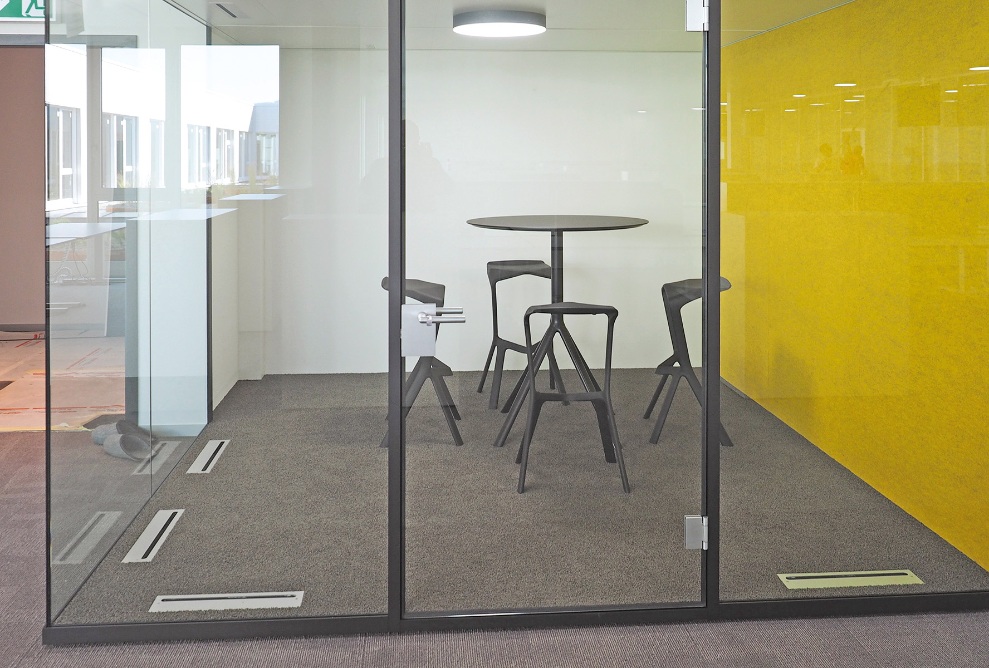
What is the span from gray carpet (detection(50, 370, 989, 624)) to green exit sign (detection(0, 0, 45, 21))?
11.0 feet

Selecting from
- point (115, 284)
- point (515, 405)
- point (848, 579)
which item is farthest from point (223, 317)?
point (848, 579)

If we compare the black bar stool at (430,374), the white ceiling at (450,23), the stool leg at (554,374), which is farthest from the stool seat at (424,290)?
the white ceiling at (450,23)

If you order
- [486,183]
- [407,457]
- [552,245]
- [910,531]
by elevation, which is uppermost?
[486,183]

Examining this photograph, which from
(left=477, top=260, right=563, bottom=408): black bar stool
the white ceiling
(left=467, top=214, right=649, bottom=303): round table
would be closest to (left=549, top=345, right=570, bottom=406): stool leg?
(left=477, top=260, right=563, bottom=408): black bar stool

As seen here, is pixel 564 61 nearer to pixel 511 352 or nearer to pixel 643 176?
pixel 643 176

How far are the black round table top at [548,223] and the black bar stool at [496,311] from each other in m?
0.11

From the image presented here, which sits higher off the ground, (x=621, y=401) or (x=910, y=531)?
(x=621, y=401)

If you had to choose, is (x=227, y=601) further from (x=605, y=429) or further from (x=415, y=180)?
(x=415, y=180)

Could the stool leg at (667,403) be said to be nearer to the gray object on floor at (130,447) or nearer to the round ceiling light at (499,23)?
the round ceiling light at (499,23)

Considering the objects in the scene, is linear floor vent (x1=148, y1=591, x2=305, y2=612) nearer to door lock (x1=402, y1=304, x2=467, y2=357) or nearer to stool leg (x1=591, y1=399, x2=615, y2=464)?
door lock (x1=402, y1=304, x2=467, y2=357)

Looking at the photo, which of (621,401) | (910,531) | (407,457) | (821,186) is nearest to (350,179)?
(407,457)

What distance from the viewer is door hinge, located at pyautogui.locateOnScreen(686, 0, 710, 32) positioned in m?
3.13

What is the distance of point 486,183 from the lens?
3.08m

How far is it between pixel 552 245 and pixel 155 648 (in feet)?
5.79
